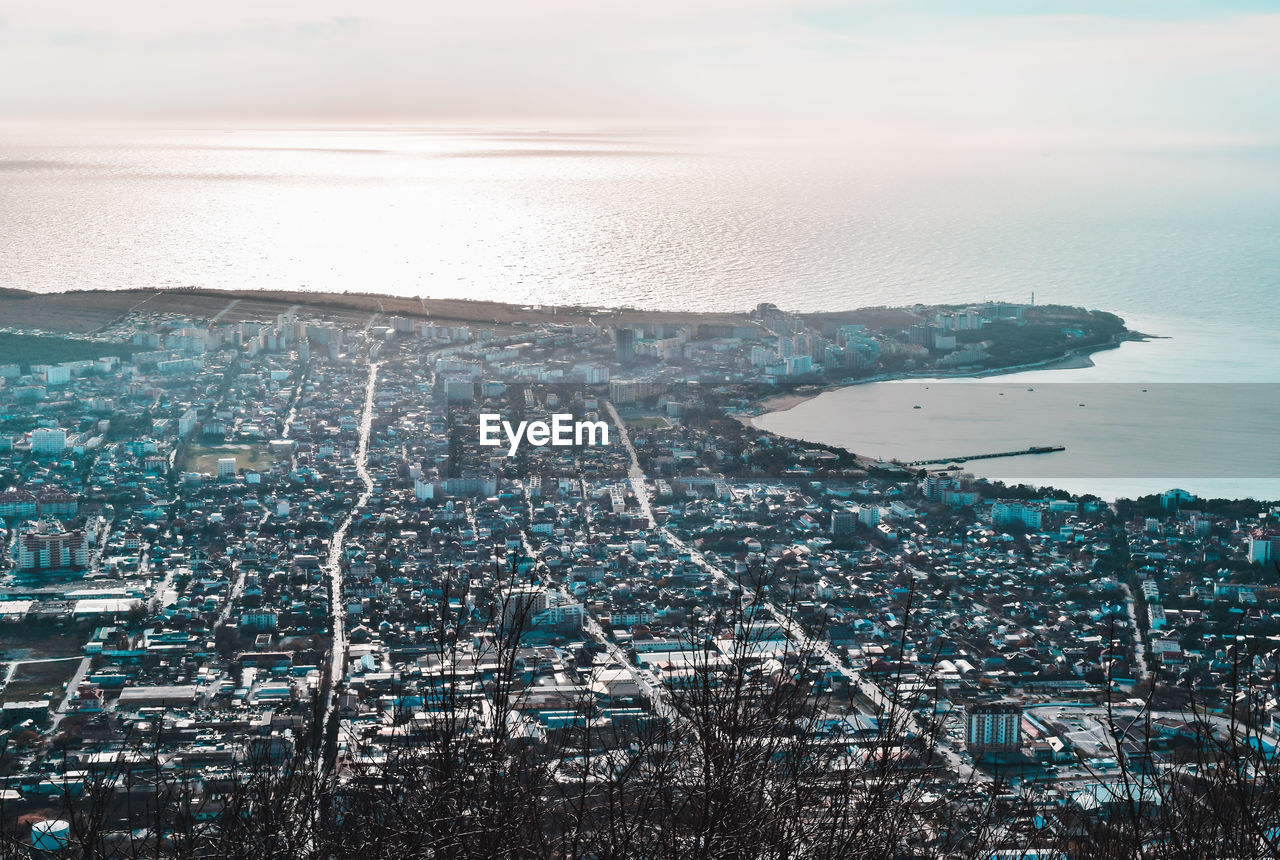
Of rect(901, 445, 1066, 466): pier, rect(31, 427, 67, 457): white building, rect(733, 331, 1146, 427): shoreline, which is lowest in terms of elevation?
rect(901, 445, 1066, 466): pier

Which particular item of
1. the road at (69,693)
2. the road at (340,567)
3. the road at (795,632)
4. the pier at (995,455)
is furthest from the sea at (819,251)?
the road at (69,693)

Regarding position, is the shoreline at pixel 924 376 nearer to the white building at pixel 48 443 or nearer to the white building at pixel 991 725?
the white building at pixel 48 443

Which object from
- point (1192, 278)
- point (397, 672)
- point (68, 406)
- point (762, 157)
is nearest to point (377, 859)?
point (397, 672)

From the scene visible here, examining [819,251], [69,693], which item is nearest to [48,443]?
[69,693]

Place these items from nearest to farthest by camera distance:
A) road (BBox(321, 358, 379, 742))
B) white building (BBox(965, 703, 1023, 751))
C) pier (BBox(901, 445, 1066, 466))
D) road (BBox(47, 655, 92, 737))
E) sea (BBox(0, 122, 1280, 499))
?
white building (BBox(965, 703, 1023, 751)), road (BBox(47, 655, 92, 737)), road (BBox(321, 358, 379, 742)), pier (BBox(901, 445, 1066, 466)), sea (BBox(0, 122, 1280, 499))

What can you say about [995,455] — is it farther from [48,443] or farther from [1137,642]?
[48,443]

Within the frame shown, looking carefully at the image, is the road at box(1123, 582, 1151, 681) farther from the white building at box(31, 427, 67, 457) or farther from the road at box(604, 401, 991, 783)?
the white building at box(31, 427, 67, 457)

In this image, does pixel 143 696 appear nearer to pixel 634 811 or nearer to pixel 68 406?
pixel 634 811

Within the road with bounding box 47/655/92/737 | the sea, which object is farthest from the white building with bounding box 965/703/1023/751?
the sea
